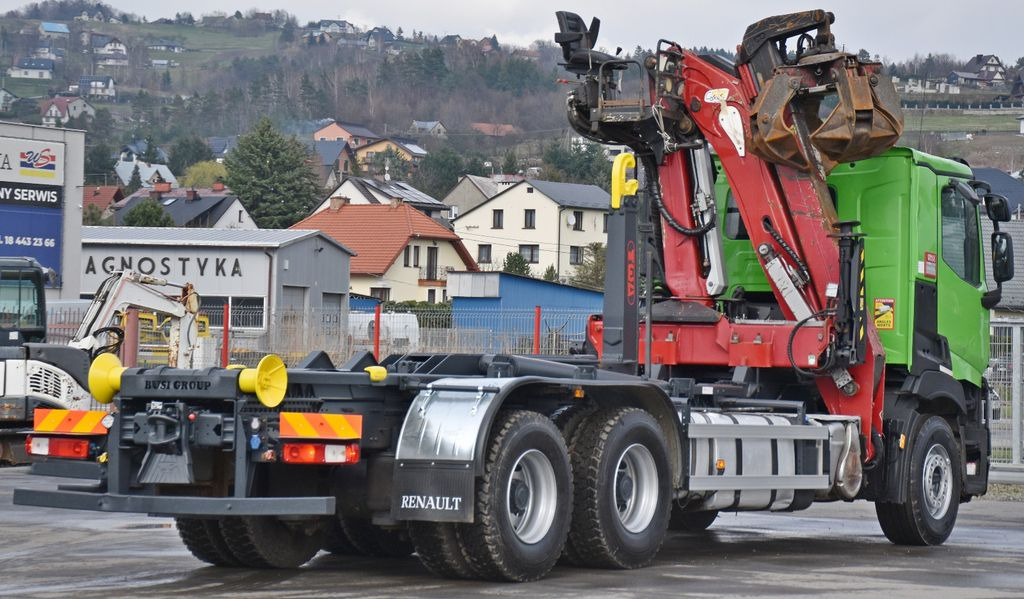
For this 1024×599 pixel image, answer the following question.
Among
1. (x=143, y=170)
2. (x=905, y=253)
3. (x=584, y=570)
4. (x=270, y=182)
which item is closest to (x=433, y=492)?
(x=584, y=570)

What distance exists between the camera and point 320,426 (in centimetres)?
936

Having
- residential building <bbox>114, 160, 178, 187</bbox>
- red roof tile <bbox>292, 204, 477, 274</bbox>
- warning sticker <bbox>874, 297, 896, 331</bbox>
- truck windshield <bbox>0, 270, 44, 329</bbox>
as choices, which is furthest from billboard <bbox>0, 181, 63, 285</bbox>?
residential building <bbox>114, 160, 178, 187</bbox>

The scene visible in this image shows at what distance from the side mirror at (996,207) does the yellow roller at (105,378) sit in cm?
814

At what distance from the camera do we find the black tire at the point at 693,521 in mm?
14281

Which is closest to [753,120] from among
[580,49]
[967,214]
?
[580,49]

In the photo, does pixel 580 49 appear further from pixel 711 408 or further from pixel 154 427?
pixel 154 427

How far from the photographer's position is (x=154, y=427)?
9531 millimetres

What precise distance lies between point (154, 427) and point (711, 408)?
15.5 feet

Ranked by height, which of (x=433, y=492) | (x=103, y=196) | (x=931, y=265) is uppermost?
(x=103, y=196)

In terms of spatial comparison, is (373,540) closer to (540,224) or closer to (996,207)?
(996,207)

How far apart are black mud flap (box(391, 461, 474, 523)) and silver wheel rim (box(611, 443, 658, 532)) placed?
175cm

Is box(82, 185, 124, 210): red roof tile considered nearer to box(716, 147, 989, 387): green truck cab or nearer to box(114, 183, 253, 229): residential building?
box(114, 183, 253, 229): residential building

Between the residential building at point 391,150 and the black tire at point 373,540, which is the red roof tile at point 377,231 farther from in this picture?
the residential building at point 391,150

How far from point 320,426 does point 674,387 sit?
3.53 meters
